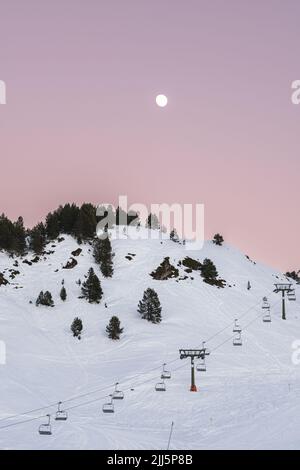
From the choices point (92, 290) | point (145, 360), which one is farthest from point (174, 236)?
point (145, 360)

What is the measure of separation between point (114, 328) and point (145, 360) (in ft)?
26.9

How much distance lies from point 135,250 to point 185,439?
61170 millimetres

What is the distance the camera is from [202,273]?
90062 mm

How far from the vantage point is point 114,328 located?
Answer: 65500 millimetres

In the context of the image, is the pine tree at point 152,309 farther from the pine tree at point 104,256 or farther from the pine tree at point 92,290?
the pine tree at point 104,256

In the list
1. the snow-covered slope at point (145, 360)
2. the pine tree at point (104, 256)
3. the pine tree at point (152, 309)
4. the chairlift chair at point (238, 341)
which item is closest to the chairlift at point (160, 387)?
the snow-covered slope at point (145, 360)

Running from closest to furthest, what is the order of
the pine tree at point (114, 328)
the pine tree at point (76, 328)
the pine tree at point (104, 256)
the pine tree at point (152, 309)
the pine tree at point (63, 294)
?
the pine tree at point (114, 328) < the pine tree at point (76, 328) < the pine tree at point (152, 309) < the pine tree at point (63, 294) < the pine tree at point (104, 256)

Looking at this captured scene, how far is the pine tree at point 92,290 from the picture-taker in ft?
246

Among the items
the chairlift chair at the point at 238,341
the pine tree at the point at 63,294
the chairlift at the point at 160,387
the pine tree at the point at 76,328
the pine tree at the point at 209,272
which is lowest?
the chairlift at the point at 160,387

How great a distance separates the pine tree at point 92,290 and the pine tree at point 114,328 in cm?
971

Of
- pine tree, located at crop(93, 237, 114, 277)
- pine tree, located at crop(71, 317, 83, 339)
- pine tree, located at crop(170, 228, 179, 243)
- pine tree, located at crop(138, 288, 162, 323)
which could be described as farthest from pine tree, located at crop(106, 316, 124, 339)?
pine tree, located at crop(170, 228, 179, 243)

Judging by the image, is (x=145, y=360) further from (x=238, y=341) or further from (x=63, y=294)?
(x=63, y=294)

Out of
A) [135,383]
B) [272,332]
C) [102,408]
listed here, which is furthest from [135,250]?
[102,408]
